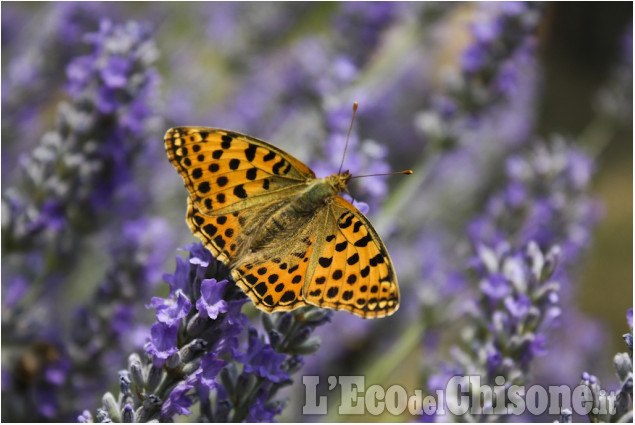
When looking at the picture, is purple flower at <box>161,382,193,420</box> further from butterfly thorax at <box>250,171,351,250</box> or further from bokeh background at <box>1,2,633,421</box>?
bokeh background at <box>1,2,633,421</box>

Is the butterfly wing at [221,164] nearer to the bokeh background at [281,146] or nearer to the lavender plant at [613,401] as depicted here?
the bokeh background at [281,146]

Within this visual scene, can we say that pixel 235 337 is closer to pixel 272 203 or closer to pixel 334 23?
pixel 272 203

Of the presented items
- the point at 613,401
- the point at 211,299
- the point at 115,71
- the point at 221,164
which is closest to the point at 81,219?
the point at 115,71

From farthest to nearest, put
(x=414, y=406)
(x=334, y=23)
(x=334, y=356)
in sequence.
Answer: (x=334, y=23), (x=334, y=356), (x=414, y=406)

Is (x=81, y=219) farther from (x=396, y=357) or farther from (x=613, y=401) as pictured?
(x=613, y=401)

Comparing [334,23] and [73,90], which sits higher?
[334,23]

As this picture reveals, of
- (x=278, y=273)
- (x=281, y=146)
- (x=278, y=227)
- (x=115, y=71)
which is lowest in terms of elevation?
(x=278, y=273)

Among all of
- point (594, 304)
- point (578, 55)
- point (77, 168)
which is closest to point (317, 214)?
point (77, 168)
